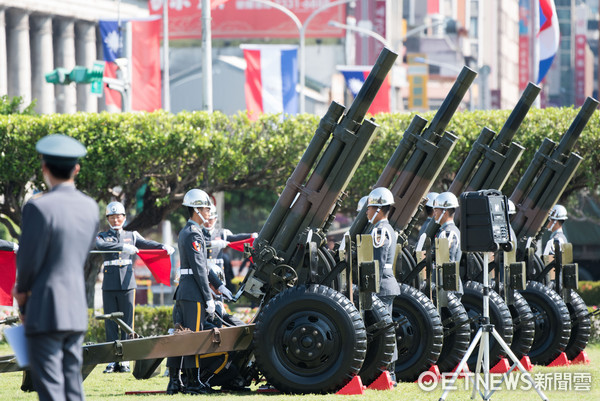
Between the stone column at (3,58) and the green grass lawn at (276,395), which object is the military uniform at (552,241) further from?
the stone column at (3,58)

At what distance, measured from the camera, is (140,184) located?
79.9 ft

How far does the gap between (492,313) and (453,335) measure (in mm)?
652

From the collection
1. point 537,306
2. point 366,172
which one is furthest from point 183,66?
point 537,306

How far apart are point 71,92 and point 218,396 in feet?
213

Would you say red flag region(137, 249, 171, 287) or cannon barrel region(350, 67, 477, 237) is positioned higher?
cannon barrel region(350, 67, 477, 237)

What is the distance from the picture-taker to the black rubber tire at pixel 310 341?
11.5 m

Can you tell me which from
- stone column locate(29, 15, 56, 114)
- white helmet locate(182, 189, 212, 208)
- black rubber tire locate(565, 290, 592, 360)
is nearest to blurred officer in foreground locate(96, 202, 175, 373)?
white helmet locate(182, 189, 212, 208)

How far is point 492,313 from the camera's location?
1385 cm

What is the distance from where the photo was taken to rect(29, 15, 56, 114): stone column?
7244cm

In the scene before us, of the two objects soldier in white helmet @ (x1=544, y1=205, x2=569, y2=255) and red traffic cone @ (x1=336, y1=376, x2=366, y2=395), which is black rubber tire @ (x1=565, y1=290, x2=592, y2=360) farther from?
red traffic cone @ (x1=336, y1=376, x2=366, y2=395)

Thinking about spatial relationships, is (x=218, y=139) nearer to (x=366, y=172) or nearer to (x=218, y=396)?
(x=366, y=172)

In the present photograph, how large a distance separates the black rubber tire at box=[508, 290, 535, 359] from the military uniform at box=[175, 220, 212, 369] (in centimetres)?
401

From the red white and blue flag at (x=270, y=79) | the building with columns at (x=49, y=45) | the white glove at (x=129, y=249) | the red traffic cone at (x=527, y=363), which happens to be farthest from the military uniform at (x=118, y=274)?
the building with columns at (x=49, y=45)

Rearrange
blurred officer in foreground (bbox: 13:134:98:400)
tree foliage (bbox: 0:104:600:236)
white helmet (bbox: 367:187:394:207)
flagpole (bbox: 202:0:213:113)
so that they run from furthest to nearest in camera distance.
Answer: flagpole (bbox: 202:0:213:113)
tree foliage (bbox: 0:104:600:236)
white helmet (bbox: 367:187:394:207)
blurred officer in foreground (bbox: 13:134:98:400)
